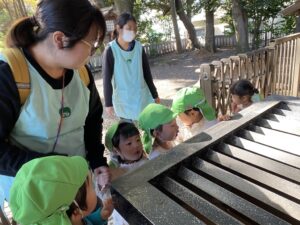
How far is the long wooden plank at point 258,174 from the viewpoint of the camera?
3.41 feet

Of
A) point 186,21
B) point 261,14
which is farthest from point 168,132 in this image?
point 186,21

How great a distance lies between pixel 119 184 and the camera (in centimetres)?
114

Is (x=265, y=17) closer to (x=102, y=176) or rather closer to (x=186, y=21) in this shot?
(x=186, y=21)

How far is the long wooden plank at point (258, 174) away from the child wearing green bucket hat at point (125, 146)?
80 cm

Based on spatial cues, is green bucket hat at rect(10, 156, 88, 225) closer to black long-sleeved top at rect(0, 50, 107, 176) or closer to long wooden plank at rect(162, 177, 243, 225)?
black long-sleeved top at rect(0, 50, 107, 176)

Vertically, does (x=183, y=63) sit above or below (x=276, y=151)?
below

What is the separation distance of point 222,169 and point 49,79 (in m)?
0.88

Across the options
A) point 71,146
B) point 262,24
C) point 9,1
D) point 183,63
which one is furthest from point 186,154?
→ point 9,1

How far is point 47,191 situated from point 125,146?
3.33 ft

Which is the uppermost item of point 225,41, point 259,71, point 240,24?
point 240,24

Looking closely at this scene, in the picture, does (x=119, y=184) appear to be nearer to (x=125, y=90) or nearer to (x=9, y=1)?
(x=125, y=90)

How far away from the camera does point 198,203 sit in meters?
1.01

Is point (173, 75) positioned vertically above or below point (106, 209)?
below

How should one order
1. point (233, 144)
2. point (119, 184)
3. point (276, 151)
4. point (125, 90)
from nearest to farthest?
point (119, 184) < point (276, 151) < point (233, 144) < point (125, 90)
